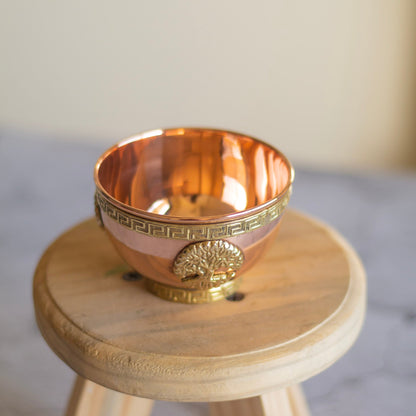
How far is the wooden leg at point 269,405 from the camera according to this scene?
541 mm

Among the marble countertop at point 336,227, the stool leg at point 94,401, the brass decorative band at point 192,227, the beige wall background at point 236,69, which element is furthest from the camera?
the beige wall background at point 236,69

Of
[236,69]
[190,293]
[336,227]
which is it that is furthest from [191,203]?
[236,69]

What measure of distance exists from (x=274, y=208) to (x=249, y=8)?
948 mm

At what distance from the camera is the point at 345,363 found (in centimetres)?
92

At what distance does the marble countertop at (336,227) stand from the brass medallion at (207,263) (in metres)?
0.41

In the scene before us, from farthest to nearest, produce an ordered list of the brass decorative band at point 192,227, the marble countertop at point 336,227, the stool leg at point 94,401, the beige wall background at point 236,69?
1. the beige wall background at point 236,69
2. the marble countertop at point 336,227
3. the stool leg at point 94,401
4. the brass decorative band at point 192,227

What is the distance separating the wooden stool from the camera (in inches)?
18.0

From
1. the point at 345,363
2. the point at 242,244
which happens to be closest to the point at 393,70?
the point at 345,363

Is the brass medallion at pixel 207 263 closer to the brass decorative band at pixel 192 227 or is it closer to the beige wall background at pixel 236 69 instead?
the brass decorative band at pixel 192 227

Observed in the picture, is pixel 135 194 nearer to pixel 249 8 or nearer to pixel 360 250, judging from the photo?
pixel 360 250

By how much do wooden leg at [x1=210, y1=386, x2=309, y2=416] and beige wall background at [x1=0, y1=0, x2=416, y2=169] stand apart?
0.86m

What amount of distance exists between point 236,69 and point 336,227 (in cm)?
45

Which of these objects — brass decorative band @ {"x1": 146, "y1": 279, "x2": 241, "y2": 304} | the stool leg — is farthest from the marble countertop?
brass decorative band @ {"x1": 146, "y1": 279, "x2": 241, "y2": 304}

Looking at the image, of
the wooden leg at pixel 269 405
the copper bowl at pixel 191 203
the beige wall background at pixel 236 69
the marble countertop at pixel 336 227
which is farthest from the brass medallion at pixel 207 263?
the beige wall background at pixel 236 69
